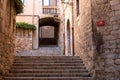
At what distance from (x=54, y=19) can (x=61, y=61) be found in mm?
11599

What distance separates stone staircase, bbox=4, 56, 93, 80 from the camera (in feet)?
24.5

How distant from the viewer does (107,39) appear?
7.21 meters

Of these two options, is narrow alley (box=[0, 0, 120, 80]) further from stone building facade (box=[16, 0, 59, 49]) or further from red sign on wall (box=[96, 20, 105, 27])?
stone building facade (box=[16, 0, 59, 49])

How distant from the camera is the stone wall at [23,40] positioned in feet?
57.9

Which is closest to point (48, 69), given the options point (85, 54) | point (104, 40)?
point (85, 54)

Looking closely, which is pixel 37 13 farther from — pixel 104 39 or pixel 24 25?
pixel 104 39

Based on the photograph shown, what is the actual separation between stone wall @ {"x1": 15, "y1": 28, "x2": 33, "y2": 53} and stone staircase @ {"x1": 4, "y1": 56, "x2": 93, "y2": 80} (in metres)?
8.31

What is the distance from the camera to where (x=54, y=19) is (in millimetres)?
20469

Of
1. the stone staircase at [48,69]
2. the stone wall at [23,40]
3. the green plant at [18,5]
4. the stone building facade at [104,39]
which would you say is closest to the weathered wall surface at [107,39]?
the stone building facade at [104,39]

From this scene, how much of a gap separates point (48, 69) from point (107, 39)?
96.7 inches

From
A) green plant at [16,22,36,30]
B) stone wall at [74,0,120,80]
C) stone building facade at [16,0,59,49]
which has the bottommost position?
stone wall at [74,0,120,80]

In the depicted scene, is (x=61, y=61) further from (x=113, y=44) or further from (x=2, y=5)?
(x=2, y=5)

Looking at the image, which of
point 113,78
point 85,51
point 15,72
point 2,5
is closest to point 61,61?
point 85,51

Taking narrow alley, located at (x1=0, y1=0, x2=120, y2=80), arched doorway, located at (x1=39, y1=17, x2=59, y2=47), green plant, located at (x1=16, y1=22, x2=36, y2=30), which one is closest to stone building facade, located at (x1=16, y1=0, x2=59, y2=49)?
green plant, located at (x1=16, y1=22, x2=36, y2=30)
